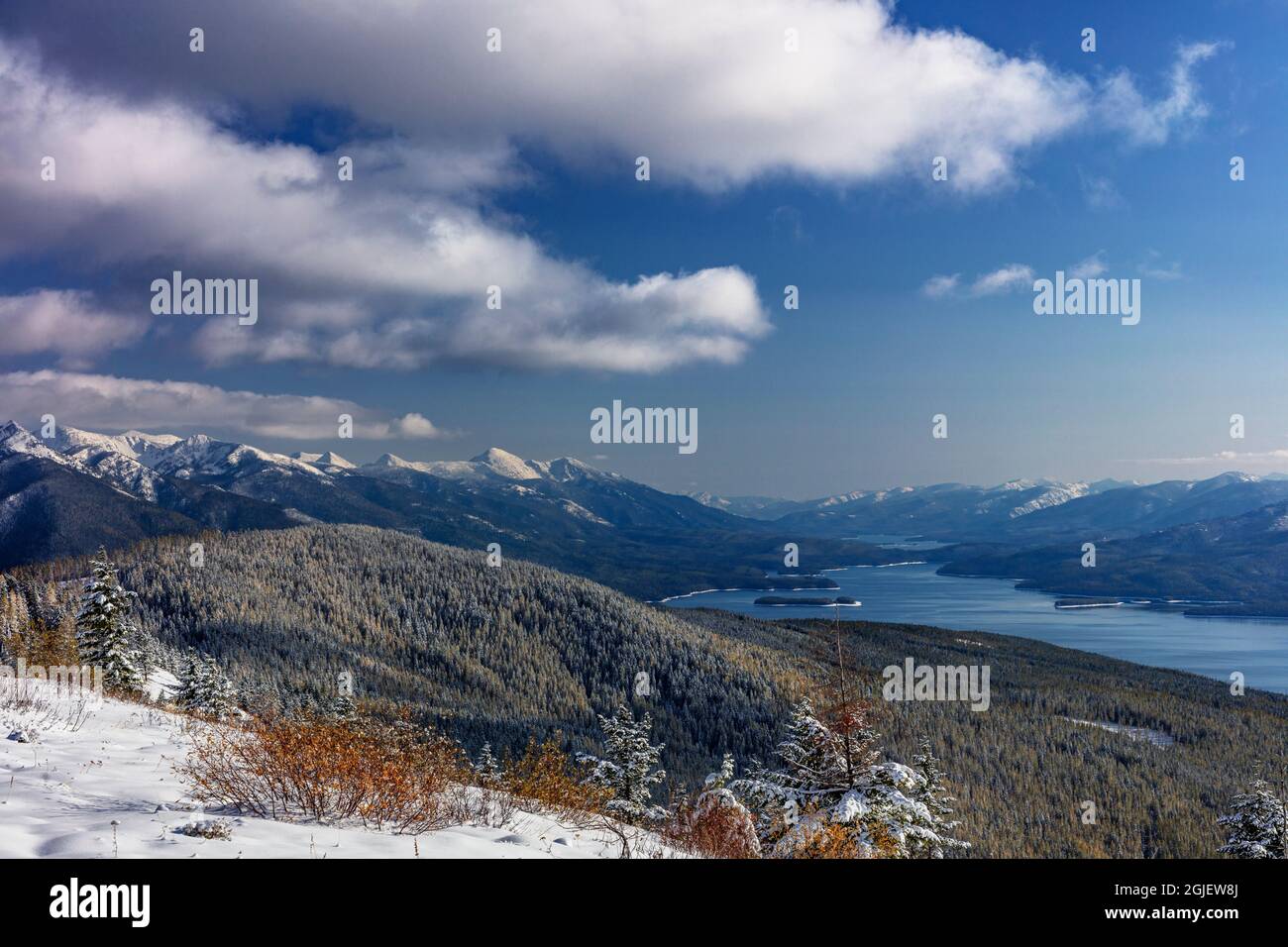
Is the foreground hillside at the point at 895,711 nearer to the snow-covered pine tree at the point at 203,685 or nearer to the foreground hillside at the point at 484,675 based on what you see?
the foreground hillside at the point at 484,675

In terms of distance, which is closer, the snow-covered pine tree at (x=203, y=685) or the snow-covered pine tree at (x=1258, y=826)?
the snow-covered pine tree at (x=1258, y=826)

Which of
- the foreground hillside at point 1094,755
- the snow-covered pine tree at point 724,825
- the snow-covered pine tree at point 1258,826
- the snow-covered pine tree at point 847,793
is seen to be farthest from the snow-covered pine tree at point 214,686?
the foreground hillside at point 1094,755

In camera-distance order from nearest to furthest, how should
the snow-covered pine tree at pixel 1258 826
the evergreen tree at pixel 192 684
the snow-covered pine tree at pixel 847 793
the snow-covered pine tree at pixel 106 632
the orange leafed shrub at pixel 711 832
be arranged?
the orange leafed shrub at pixel 711 832, the snow-covered pine tree at pixel 847 793, the snow-covered pine tree at pixel 1258 826, the snow-covered pine tree at pixel 106 632, the evergreen tree at pixel 192 684

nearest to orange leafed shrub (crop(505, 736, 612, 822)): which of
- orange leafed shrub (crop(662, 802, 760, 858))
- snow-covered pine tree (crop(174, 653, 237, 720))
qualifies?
orange leafed shrub (crop(662, 802, 760, 858))

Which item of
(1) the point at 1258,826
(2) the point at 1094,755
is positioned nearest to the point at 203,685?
(1) the point at 1258,826

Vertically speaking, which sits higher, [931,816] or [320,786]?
[320,786]

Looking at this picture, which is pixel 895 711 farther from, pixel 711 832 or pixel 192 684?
pixel 711 832

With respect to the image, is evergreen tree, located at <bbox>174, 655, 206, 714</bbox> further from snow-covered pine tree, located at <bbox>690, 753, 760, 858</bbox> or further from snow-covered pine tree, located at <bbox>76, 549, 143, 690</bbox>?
snow-covered pine tree, located at <bbox>690, 753, 760, 858</bbox>

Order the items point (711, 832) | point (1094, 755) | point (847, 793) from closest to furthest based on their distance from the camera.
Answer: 1. point (711, 832)
2. point (847, 793)
3. point (1094, 755)
